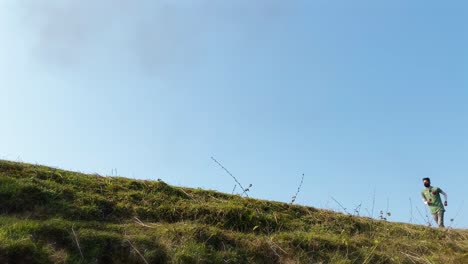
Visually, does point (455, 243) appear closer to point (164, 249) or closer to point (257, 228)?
point (257, 228)

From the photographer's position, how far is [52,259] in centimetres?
532

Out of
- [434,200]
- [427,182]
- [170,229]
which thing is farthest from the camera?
[427,182]

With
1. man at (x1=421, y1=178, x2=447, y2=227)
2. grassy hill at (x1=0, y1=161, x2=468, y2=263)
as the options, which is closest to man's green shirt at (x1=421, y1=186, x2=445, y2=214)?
man at (x1=421, y1=178, x2=447, y2=227)

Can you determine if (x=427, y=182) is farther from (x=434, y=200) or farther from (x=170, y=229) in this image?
(x=170, y=229)

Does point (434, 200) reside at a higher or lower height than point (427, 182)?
lower

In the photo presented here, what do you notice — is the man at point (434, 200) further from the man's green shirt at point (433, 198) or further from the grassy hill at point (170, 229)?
the grassy hill at point (170, 229)

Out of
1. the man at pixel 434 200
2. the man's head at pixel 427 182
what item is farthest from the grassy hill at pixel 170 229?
the man's head at pixel 427 182

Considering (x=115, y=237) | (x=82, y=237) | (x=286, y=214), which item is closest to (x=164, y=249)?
(x=115, y=237)

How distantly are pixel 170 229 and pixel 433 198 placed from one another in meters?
8.87

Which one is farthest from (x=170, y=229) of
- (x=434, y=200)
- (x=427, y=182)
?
(x=427, y=182)

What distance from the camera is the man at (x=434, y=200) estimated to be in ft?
40.9

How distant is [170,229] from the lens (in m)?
6.39

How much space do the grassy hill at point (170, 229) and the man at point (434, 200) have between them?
13.0ft

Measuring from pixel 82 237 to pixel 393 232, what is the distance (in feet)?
17.6
